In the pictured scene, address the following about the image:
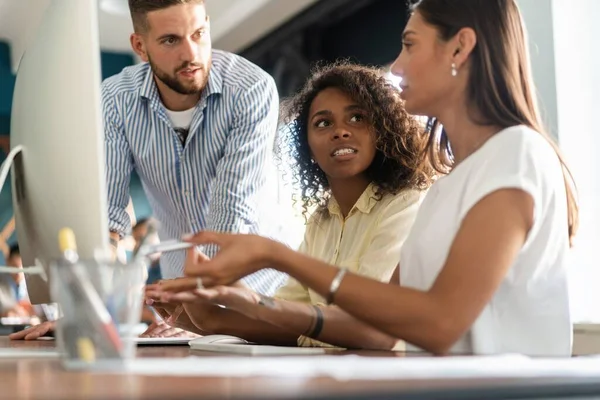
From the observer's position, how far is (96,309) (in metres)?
0.78

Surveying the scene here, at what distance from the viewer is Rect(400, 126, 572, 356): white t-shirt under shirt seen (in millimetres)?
1120

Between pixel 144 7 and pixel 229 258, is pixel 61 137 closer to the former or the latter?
pixel 229 258

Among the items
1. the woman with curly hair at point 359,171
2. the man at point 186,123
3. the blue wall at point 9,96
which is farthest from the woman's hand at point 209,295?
the blue wall at point 9,96

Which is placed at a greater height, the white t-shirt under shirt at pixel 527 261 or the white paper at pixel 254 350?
the white t-shirt under shirt at pixel 527 261

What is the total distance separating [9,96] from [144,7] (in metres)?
4.68

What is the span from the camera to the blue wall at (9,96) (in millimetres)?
6027

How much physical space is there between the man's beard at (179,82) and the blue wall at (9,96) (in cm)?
398

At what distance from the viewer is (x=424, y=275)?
4.05ft

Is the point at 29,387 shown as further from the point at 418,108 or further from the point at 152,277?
the point at 152,277

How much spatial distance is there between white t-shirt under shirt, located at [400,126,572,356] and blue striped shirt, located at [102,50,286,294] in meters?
0.92

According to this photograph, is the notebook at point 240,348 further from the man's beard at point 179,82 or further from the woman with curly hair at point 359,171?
the man's beard at point 179,82

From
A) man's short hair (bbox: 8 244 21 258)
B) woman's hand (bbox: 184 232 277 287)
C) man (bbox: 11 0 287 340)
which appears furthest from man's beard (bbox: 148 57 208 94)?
man's short hair (bbox: 8 244 21 258)

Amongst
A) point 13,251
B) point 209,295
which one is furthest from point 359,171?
point 13,251

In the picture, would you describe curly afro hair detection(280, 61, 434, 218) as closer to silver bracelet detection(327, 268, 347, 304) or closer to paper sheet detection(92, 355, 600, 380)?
silver bracelet detection(327, 268, 347, 304)
